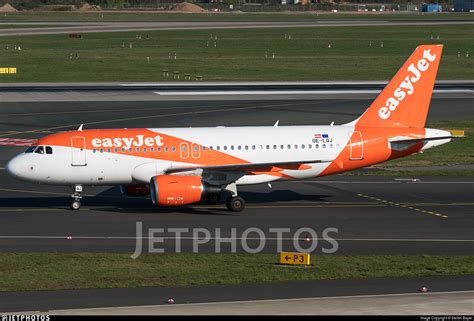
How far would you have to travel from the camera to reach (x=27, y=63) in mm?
133125

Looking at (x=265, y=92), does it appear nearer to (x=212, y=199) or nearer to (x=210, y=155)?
(x=212, y=199)

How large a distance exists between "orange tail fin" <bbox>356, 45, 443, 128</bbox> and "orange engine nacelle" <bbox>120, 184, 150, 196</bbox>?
1228cm

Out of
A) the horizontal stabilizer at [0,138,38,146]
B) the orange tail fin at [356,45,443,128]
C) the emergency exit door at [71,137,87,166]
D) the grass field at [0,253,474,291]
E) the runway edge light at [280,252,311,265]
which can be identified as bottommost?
the horizontal stabilizer at [0,138,38,146]

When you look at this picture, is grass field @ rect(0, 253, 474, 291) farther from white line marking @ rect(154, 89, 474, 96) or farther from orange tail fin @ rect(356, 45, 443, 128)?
white line marking @ rect(154, 89, 474, 96)

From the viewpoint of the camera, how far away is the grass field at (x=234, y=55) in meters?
122

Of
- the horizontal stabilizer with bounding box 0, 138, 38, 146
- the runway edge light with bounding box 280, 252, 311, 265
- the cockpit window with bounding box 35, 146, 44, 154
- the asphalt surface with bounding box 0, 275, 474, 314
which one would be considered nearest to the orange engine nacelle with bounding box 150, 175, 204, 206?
the cockpit window with bounding box 35, 146, 44, 154

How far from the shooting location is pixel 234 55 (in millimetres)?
144375

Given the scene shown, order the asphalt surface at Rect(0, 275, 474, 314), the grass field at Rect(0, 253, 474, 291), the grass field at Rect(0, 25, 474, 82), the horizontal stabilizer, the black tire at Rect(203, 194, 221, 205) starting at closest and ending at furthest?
1. the asphalt surface at Rect(0, 275, 474, 314)
2. the grass field at Rect(0, 253, 474, 291)
3. the black tire at Rect(203, 194, 221, 205)
4. the horizontal stabilizer
5. the grass field at Rect(0, 25, 474, 82)

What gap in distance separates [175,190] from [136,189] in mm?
4234

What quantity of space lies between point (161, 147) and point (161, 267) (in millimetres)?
13554

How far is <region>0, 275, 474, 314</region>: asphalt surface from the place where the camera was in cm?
3180

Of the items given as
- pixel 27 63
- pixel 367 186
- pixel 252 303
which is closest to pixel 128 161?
pixel 367 186

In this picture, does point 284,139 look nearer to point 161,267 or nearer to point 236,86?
point 161,267

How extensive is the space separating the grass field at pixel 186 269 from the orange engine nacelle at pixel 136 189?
11364 millimetres
